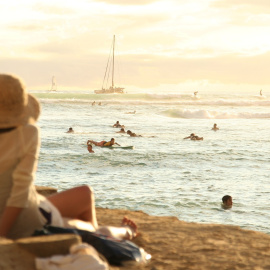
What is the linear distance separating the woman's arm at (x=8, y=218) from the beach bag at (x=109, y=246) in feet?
0.88

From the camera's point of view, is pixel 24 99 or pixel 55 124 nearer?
pixel 24 99

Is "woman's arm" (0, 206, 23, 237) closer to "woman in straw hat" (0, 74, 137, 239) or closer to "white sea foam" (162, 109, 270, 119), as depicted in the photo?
"woman in straw hat" (0, 74, 137, 239)

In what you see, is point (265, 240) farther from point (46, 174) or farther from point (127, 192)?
point (46, 174)

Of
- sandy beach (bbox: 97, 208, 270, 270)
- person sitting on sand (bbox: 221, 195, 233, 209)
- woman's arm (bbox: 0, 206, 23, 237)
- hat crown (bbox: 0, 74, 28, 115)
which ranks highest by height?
hat crown (bbox: 0, 74, 28, 115)

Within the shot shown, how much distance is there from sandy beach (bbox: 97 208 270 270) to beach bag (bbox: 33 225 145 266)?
79mm

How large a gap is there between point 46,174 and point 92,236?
13574 millimetres

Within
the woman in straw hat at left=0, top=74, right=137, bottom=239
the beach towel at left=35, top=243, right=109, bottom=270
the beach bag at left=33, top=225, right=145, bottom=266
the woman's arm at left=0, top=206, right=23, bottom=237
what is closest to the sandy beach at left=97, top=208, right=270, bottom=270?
the beach bag at left=33, top=225, right=145, bottom=266

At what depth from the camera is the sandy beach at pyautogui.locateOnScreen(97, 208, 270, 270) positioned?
196 inches

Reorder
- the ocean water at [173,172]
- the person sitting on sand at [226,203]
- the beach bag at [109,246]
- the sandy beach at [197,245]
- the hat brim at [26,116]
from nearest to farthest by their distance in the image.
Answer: the hat brim at [26,116] → the beach bag at [109,246] → the sandy beach at [197,245] → the person sitting on sand at [226,203] → the ocean water at [173,172]

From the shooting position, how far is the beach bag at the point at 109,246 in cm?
421

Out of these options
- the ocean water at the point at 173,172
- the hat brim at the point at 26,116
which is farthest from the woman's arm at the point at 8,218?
the ocean water at the point at 173,172

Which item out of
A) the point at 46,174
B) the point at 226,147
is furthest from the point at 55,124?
the point at 46,174

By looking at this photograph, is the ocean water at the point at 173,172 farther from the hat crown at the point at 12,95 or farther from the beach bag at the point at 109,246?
the hat crown at the point at 12,95

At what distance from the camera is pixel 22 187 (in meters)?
3.89
